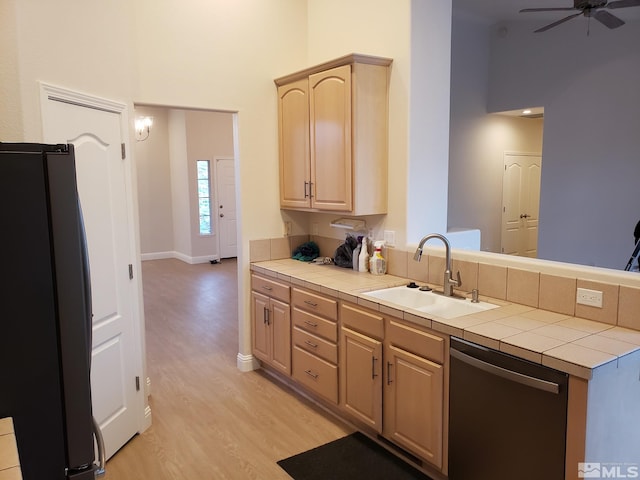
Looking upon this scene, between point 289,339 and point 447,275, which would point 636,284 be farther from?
point 289,339

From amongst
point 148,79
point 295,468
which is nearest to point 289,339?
point 295,468

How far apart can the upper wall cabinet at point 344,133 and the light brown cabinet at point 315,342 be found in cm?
69

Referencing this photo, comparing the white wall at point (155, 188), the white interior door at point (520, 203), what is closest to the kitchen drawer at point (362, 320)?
the white interior door at point (520, 203)

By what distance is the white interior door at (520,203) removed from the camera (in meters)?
7.18

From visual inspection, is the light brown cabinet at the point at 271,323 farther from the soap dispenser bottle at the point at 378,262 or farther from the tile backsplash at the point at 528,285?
the tile backsplash at the point at 528,285

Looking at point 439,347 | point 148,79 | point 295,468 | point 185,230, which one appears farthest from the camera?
point 185,230

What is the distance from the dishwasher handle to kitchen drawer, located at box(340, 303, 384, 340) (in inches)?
20.7

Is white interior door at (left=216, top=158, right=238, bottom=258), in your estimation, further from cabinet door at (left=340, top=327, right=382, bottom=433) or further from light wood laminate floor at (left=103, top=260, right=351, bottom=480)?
cabinet door at (left=340, top=327, right=382, bottom=433)

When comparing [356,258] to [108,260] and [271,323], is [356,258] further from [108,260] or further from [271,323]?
[108,260]

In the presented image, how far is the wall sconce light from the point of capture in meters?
8.98

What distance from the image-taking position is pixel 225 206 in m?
9.48

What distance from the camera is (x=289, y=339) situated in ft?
11.7

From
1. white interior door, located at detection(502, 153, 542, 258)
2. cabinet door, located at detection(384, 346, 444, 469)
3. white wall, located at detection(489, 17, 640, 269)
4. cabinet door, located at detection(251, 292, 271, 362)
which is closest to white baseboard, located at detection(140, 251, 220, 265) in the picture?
white interior door, located at detection(502, 153, 542, 258)

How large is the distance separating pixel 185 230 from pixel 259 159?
575 centimetres
